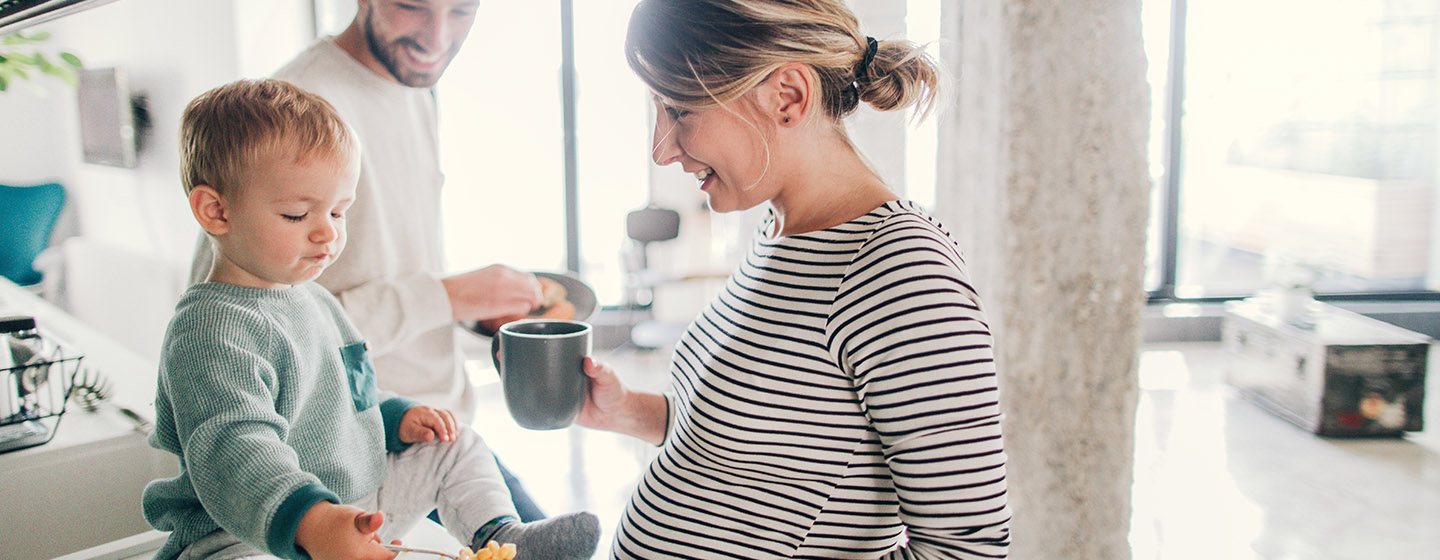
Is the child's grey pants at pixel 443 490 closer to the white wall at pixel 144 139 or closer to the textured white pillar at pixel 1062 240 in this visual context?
the textured white pillar at pixel 1062 240

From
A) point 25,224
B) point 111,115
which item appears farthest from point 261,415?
point 25,224

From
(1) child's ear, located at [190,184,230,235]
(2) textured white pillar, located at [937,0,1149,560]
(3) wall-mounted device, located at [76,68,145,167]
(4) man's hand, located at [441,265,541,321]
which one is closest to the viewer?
(1) child's ear, located at [190,184,230,235]

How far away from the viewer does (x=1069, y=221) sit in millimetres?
1981

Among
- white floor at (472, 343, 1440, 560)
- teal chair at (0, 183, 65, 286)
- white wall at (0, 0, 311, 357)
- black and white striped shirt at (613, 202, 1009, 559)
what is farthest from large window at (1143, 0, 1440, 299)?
teal chair at (0, 183, 65, 286)

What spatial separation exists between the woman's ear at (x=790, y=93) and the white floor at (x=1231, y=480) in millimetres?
2488

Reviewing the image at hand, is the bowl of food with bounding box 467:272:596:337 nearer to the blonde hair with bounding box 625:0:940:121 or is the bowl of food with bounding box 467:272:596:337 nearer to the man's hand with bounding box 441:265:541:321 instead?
the man's hand with bounding box 441:265:541:321

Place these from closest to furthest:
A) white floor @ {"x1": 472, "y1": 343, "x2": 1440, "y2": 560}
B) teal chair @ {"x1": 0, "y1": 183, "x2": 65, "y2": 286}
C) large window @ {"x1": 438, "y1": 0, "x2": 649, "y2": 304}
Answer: white floor @ {"x1": 472, "y1": 343, "x2": 1440, "y2": 560}, teal chair @ {"x1": 0, "y1": 183, "x2": 65, "y2": 286}, large window @ {"x1": 438, "y1": 0, "x2": 649, "y2": 304}

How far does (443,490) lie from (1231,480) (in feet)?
12.3

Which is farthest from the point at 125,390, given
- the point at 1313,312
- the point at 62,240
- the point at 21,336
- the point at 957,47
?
the point at 1313,312

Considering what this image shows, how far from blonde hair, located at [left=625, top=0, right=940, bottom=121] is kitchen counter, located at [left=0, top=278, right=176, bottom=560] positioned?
101 cm

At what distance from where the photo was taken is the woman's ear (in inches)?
37.2

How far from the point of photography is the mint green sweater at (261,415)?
31.1 inches

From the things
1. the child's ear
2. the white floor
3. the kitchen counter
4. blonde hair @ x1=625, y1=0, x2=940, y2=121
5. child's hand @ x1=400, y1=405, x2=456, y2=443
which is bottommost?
the white floor

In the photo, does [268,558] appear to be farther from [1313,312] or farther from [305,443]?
[1313,312]
